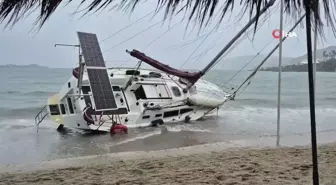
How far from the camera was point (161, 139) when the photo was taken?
14438 millimetres

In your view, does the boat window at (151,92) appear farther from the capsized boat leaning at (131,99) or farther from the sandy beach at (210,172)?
the sandy beach at (210,172)

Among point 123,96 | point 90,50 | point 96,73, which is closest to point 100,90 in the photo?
point 96,73

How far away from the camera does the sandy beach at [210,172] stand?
5.77 m

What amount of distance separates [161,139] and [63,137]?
4.27 m

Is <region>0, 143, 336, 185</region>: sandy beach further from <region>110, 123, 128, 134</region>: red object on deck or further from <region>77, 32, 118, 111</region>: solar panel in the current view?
<region>110, 123, 128, 134</region>: red object on deck

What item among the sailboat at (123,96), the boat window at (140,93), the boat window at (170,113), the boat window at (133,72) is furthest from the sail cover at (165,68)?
the boat window at (170,113)

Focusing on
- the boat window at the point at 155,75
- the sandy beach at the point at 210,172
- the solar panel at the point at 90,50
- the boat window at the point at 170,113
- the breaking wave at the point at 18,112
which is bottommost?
the breaking wave at the point at 18,112

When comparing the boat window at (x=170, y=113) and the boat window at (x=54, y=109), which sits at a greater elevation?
the boat window at (x=54, y=109)

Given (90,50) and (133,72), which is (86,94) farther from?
(133,72)

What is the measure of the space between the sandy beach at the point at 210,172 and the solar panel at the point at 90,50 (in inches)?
295

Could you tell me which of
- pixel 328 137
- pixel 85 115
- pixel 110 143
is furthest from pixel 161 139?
pixel 328 137

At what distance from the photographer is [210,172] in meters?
6.44

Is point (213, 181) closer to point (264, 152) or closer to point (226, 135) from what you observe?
point (264, 152)

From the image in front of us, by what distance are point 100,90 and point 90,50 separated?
1.67m
